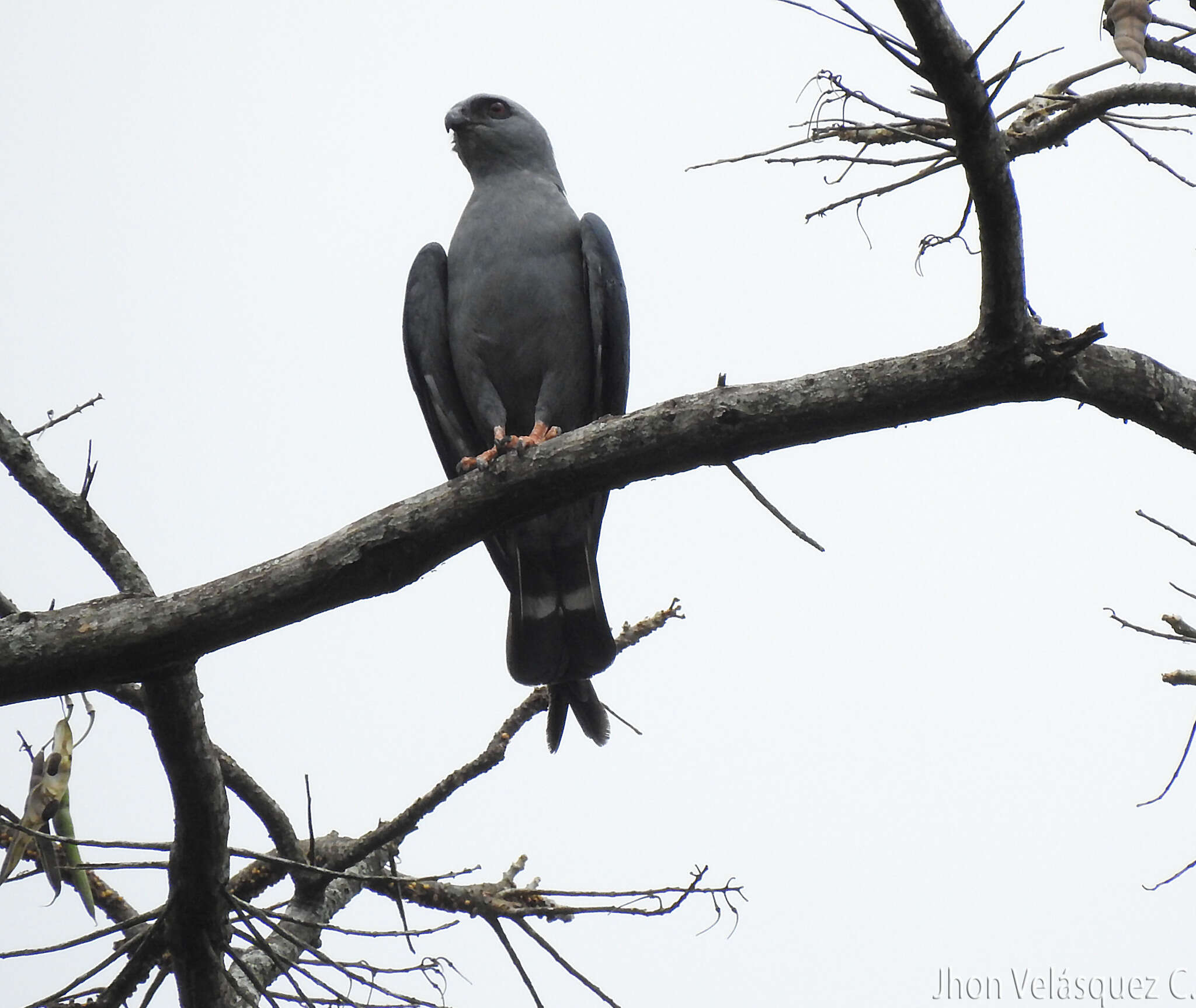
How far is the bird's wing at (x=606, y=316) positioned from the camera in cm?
457

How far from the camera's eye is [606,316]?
4.57 meters

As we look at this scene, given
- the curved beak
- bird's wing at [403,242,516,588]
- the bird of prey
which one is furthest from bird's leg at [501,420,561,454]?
the curved beak

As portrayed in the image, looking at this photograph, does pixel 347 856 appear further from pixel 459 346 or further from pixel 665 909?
pixel 459 346

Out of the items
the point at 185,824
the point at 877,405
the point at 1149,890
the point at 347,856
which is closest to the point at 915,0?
the point at 877,405

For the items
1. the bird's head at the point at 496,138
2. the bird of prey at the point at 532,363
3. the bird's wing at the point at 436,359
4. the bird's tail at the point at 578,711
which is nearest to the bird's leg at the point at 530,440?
the bird of prey at the point at 532,363

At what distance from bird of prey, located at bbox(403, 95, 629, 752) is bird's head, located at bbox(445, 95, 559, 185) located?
40 centimetres

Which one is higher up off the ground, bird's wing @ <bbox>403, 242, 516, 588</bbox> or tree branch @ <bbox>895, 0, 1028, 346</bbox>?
bird's wing @ <bbox>403, 242, 516, 588</bbox>

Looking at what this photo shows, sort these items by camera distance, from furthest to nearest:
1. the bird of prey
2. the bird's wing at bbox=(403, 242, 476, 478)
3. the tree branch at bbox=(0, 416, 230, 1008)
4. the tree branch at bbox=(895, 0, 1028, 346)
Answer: the bird's wing at bbox=(403, 242, 476, 478) → the bird of prey → the tree branch at bbox=(0, 416, 230, 1008) → the tree branch at bbox=(895, 0, 1028, 346)

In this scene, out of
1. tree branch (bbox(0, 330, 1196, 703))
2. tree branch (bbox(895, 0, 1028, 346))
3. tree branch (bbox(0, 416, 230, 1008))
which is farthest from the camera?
tree branch (bbox(0, 416, 230, 1008))

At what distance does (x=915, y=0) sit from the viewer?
2.21 meters

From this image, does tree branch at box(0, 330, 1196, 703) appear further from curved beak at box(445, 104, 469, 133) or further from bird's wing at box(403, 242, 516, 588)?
curved beak at box(445, 104, 469, 133)

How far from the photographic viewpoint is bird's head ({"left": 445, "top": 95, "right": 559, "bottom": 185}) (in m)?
5.21

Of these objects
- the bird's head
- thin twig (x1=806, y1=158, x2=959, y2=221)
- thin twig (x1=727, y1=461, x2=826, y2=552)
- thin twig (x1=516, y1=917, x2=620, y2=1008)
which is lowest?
thin twig (x1=516, y1=917, x2=620, y2=1008)

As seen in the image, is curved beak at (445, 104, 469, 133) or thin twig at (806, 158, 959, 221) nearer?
thin twig at (806, 158, 959, 221)
